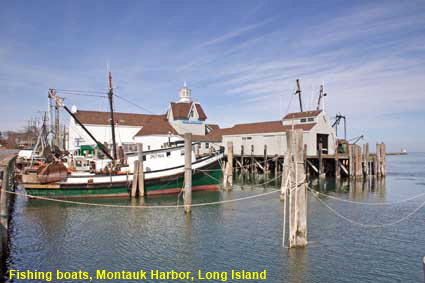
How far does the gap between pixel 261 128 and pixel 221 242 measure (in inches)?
1403

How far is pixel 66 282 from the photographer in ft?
34.6

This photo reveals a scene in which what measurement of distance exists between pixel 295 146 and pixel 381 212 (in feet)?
38.3

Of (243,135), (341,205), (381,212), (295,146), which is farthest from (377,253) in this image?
(243,135)

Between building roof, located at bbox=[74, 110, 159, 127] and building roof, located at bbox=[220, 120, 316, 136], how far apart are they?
1536cm

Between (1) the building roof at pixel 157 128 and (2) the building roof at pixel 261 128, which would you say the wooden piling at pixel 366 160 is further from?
(1) the building roof at pixel 157 128

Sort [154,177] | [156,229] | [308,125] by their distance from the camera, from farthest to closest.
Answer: [308,125] < [154,177] < [156,229]

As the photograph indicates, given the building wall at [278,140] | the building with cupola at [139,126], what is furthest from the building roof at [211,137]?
the building wall at [278,140]

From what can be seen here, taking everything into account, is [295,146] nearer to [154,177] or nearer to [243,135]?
[154,177]

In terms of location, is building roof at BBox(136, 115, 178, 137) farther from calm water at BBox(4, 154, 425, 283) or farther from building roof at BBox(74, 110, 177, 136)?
calm water at BBox(4, 154, 425, 283)

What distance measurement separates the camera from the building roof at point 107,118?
57.0 m

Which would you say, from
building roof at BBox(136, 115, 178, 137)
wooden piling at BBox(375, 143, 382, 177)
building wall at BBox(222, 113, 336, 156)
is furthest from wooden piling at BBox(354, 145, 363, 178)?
building roof at BBox(136, 115, 178, 137)

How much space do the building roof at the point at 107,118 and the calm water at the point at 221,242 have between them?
36.2 meters

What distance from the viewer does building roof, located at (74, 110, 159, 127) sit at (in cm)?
5703

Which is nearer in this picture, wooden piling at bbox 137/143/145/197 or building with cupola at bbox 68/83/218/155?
wooden piling at bbox 137/143/145/197
